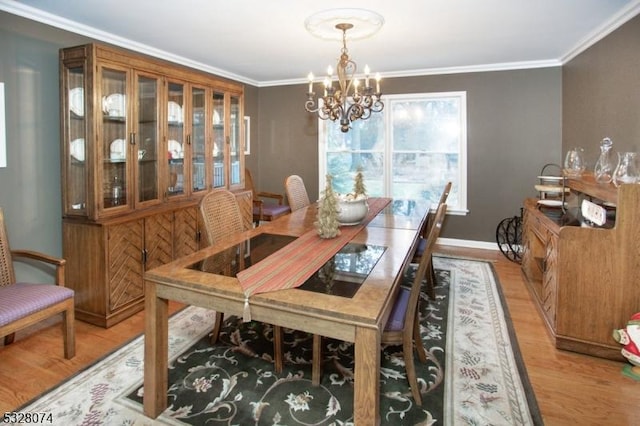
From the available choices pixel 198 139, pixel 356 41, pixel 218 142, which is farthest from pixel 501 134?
pixel 198 139

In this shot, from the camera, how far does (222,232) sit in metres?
2.53

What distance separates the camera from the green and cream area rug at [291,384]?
1.88 meters

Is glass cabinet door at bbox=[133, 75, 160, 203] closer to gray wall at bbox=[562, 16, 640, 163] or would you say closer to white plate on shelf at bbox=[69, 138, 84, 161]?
white plate on shelf at bbox=[69, 138, 84, 161]

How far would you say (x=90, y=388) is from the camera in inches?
82.2

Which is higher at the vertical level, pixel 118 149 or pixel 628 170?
pixel 118 149

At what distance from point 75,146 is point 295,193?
73.6 inches

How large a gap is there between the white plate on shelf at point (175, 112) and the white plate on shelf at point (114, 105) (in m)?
0.51

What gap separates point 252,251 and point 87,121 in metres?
1.75

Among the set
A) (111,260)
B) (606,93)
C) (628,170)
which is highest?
(606,93)

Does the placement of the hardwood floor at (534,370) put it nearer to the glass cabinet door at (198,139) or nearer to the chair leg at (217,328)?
the chair leg at (217,328)

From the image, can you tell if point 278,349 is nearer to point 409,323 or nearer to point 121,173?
point 409,323

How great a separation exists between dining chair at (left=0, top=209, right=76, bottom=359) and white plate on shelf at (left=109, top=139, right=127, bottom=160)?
0.84 meters

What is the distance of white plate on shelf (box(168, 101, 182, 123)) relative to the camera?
11.5 feet

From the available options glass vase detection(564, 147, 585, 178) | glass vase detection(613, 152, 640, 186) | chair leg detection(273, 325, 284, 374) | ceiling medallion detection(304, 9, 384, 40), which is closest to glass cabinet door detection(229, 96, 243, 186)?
ceiling medallion detection(304, 9, 384, 40)
